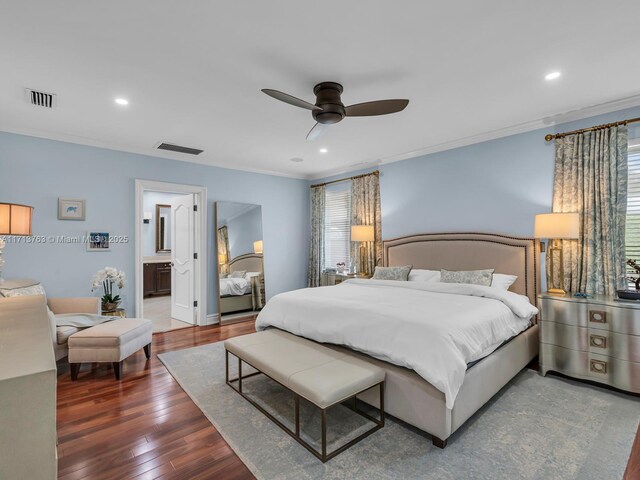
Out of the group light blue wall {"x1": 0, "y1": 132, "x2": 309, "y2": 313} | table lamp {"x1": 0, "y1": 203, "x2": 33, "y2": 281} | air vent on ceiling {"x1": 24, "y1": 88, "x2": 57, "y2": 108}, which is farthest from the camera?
light blue wall {"x1": 0, "y1": 132, "x2": 309, "y2": 313}

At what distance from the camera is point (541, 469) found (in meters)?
1.89

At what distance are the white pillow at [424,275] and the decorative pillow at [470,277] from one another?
16 cm

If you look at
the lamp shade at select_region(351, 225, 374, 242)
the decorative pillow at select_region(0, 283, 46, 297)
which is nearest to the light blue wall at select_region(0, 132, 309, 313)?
the decorative pillow at select_region(0, 283, 46, 297)

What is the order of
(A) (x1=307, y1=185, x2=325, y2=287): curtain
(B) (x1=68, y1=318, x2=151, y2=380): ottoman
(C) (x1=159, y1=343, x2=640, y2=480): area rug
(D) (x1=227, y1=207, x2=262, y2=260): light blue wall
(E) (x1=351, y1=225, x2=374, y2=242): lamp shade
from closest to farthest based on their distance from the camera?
(C) (x1=159, y1=343, x2=640, y2=480): area rug
(B) (x1=68, y1=318, x2=151, y2=380): ottoman
(E) (x1=351, y1=225, x2=374, y2=242): lamp shade
(D) (x1=227, y1=207, x2=262, y2=260): light blue wall
(A) (x1=307, y1=185, x2=325, y2=287): curtain

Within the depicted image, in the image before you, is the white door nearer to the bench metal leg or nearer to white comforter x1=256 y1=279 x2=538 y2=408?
white comforter x1=256 y1=279 x2=538 y2=408

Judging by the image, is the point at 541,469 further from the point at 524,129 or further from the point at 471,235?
the point at 524,129

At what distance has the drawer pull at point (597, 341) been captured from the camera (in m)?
2.84

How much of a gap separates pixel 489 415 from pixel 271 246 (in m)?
4.38

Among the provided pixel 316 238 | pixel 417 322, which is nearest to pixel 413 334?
pixel 417 322

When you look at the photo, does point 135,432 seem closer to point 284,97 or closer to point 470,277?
point 284,97

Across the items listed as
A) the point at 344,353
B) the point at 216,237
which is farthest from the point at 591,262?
the point at 216,237

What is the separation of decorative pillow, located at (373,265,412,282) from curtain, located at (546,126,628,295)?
5.06 feet

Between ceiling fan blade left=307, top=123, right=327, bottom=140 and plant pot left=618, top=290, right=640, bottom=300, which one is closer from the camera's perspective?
plant pot left=618, top=290, right=640, bottom=300

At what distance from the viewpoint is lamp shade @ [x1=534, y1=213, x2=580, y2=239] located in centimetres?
314
